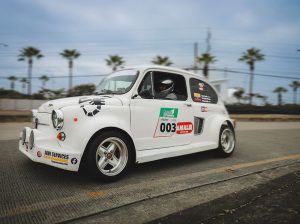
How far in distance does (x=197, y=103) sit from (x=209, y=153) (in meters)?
1.55

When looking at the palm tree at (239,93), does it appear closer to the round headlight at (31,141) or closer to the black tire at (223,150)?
the black tire at (223,150)

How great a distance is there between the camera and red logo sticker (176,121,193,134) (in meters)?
4.32

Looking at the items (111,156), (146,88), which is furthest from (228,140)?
(111,156)

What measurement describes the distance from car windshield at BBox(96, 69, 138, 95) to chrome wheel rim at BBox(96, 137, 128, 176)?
33.7 inches

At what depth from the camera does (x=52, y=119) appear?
3.30 meters

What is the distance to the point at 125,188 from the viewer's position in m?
3.23

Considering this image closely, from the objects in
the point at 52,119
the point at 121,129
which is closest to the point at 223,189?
the point at 121,129

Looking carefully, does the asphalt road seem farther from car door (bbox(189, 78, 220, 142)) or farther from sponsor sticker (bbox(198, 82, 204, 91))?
sponsor sticker (bbox(198, 82, 204, 91))

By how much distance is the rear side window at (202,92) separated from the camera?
486cm

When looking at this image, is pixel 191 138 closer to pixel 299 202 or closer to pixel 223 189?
pixel 223 189

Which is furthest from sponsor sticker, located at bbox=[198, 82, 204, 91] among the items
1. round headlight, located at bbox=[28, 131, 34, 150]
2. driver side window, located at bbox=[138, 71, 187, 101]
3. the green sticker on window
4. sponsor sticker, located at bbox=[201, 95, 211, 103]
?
round headlight, located at bbox=[28, 131, 34, 150]

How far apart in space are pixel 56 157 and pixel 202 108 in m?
2.92

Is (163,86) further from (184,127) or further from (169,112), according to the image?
(184,127)

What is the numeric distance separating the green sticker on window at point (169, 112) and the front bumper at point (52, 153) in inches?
61.1
